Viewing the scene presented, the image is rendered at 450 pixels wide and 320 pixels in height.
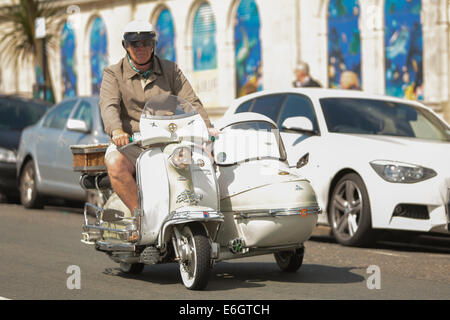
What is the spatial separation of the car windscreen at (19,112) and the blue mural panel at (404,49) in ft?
27.9

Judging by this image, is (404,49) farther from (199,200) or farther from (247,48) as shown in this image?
(199,200)

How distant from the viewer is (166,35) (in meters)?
30.9

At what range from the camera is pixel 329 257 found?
31.1 feet

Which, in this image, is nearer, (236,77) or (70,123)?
(70,123)

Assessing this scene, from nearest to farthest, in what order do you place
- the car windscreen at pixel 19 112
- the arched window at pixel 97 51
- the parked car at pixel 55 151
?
1. the parked car at pixel 55 151
2. the car windscreen at pixel 19 112
3. the arched window at pixel 97 51

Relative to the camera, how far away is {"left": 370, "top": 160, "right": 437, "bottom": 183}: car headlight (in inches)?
394

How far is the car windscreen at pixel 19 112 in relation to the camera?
17547mm

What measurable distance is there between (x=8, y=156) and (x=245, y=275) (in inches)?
363

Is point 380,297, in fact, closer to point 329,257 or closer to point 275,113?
point 329,257

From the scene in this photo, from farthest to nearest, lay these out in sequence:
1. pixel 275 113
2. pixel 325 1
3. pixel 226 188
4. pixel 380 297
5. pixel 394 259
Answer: pixel 325 1 < pixel 275 113 < pixel 394 259 < pixel 226 188 < pixel 380 297

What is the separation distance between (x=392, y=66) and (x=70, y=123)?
13.9 meters

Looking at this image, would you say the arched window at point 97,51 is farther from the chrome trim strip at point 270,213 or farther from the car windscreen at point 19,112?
the chrome trim strip at point 270,213

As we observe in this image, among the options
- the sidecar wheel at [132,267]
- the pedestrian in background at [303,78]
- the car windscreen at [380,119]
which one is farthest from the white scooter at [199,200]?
the pedestrian in background at [303,78]
